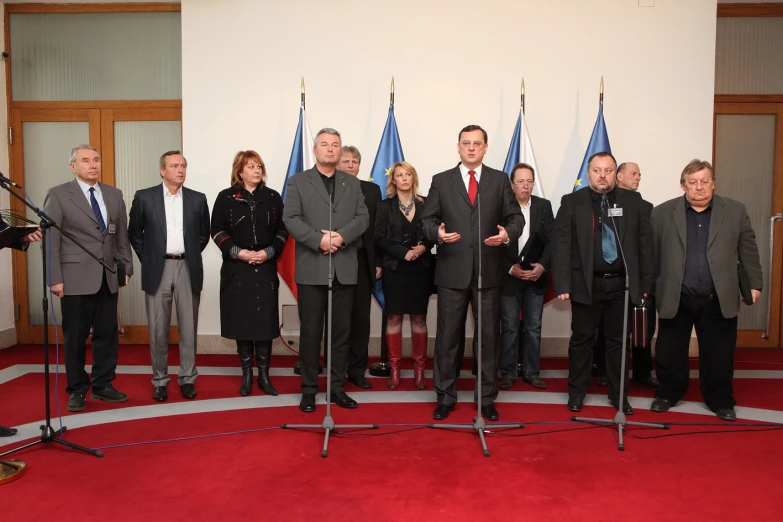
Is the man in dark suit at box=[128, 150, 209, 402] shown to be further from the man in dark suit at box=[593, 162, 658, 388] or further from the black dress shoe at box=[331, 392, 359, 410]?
the man in dark suit at box=[593, 162, 658, 388]

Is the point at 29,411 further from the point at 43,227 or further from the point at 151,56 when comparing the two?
the point at 151,56

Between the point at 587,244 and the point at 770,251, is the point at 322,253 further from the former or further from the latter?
the point at 770,251

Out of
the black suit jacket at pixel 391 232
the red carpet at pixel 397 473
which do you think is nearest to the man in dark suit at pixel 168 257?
the red carpet at pixel 397 473

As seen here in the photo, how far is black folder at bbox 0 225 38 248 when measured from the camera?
2.90m

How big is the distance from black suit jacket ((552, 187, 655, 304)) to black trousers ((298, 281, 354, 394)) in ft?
4.58

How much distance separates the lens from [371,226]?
436cm

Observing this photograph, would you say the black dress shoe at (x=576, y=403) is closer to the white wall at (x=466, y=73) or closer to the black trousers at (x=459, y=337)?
the black trousers at (x=459, y=337)

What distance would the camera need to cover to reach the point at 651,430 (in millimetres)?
3451

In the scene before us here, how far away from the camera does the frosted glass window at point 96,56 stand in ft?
19.7

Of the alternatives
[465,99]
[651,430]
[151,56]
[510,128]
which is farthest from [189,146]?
[651,430]

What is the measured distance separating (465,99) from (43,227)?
148 inches

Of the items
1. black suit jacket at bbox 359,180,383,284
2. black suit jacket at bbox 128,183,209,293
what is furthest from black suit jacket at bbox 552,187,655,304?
black suit jacket at bbox 128,183,209,293

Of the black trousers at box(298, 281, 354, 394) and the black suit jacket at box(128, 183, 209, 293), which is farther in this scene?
the black suit jacket at box(128, 183, 209, 293)

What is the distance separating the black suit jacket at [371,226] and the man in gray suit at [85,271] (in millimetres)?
1690
